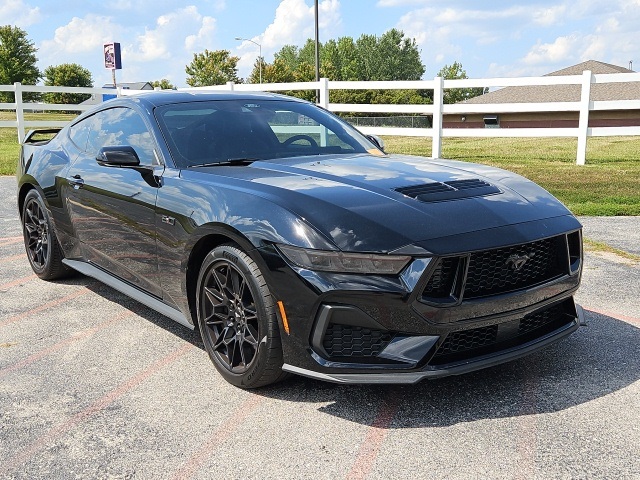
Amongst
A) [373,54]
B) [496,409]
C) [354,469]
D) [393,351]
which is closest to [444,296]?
[393,351]

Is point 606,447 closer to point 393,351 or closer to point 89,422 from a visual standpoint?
point 393,351

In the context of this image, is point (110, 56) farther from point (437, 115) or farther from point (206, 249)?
point (206, 249)

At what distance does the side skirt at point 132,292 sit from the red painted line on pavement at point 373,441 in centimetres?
128

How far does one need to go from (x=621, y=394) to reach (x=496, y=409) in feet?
2.21

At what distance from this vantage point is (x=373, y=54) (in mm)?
106438

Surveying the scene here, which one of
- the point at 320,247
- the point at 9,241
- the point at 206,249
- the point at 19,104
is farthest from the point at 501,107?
the point at 19,104

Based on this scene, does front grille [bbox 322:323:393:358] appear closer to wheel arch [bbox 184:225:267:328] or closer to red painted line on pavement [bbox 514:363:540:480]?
wheel arch [bbox 184:225:267:328]

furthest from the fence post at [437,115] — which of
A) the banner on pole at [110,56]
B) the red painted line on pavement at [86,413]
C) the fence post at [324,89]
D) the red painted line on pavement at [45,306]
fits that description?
the banner on pole at [110,56]

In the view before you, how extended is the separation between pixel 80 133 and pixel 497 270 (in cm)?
371

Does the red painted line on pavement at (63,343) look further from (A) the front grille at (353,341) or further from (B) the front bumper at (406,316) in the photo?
(A) the front grille at (353,341)

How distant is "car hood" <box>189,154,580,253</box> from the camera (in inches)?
123

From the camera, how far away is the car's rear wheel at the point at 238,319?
3.31 metres

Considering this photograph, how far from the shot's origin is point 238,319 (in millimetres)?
3553

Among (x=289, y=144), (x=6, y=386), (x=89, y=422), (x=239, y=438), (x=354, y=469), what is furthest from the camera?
(x=289, y=144)
